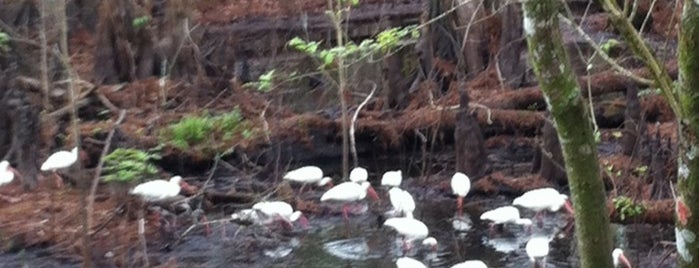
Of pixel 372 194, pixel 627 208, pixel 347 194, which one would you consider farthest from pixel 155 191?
pixel 627 208

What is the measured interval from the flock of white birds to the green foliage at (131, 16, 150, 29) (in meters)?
4.72

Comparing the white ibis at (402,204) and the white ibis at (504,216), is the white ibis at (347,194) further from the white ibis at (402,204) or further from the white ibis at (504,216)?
the white ibis at (504,216)

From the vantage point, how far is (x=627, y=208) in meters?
10.1

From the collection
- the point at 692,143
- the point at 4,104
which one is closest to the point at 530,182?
the point at 4,104

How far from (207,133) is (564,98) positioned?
33.4 ft

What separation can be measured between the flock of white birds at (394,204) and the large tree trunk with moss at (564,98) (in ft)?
13.5

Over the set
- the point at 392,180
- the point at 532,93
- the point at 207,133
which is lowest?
the point at 392,180

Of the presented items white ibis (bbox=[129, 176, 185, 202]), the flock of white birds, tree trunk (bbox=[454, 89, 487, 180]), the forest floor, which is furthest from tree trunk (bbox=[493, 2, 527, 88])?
white ibis (bbox=[129, 176, 185, 202])

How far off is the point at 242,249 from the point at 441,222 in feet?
7.23

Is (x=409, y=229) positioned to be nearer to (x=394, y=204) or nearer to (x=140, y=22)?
(x=394, y=204)

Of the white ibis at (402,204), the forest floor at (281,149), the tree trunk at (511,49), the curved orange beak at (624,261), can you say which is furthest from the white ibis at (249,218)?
the tree trunk at (511,49)

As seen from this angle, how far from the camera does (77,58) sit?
1836 cm

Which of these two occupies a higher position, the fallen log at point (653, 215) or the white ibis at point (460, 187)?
the white ibis at point (460, 187)

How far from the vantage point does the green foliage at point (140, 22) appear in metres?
15.7
